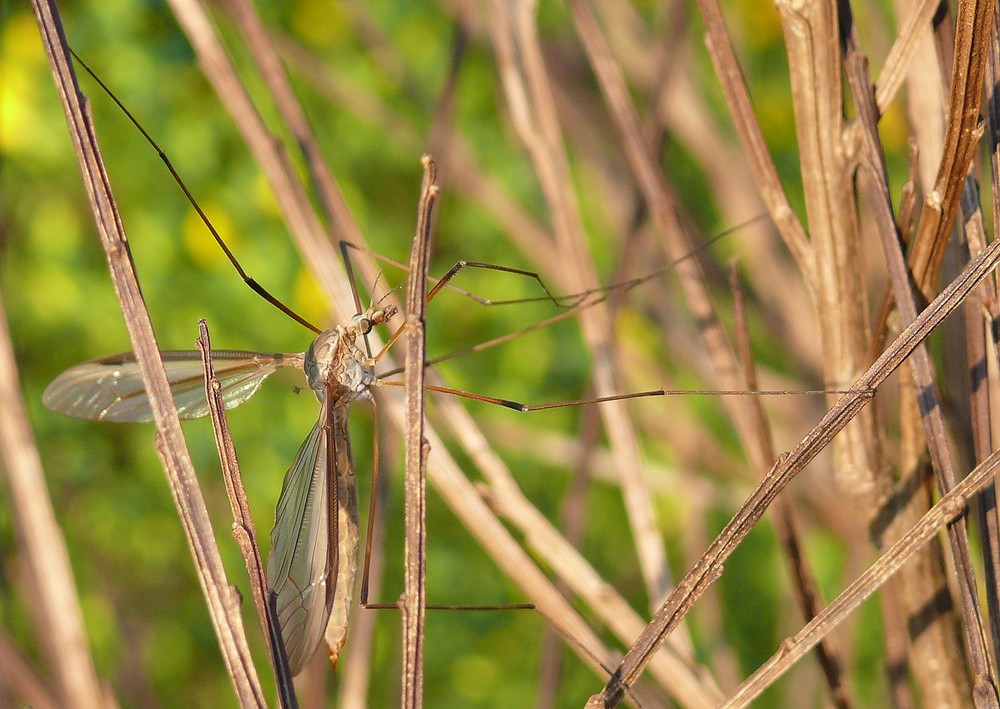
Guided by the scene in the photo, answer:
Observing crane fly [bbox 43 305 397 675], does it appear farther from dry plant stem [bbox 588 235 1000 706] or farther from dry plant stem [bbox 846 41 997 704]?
dry plant stem [bbox 846 41 997 704]

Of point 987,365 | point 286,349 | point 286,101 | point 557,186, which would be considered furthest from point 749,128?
point 286,349

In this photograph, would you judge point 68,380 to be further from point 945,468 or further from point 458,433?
point 945,468

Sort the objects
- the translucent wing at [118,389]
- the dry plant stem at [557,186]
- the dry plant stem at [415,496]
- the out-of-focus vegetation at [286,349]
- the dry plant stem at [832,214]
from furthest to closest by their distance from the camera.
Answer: the out-of-focus vegetation at [286,349] → the dry plant stem at [557,186] → the translucent wing at [118,389] → the dry plant stem at [832,214] → the dry plant stem at [415,496]

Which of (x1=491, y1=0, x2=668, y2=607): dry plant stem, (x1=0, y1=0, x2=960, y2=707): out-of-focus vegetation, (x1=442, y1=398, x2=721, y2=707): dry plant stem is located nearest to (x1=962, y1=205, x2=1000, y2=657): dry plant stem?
(x1=442, y1=398, x2=721, y2=707): dry plant stem

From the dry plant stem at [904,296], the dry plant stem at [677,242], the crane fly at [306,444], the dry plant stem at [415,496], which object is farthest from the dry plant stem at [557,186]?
the dry plant stem at [415,496]

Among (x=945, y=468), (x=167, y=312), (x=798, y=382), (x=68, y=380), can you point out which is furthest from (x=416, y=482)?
(x=167, y=312)

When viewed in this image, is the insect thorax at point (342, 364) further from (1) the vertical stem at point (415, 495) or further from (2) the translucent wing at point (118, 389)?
(1) the vertical stem at point (415, 495)

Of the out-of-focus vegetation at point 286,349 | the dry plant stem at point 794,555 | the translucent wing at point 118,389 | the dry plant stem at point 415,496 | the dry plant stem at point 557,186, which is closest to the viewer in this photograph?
the dry plant stem at point 415,496
